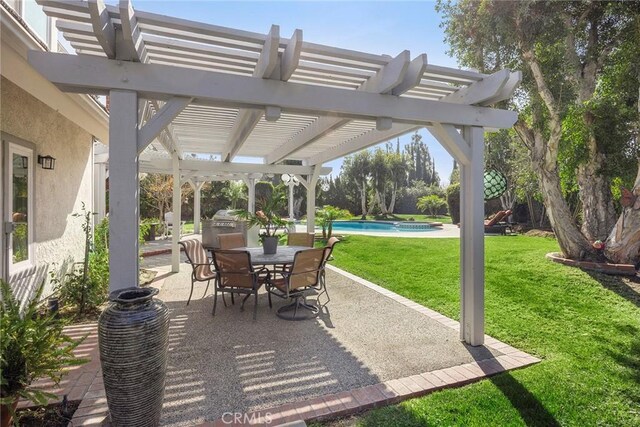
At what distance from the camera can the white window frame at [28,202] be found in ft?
12.8

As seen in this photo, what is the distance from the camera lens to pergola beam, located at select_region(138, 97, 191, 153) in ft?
10.1

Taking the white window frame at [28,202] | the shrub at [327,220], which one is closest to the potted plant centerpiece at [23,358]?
the white window frame at [28,202]

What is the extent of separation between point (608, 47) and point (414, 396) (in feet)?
30.3

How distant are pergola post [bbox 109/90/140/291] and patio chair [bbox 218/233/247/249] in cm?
374

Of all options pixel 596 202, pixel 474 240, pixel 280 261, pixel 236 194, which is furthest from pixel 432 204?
pixel 474 240

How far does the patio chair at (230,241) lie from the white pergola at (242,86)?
2985mm

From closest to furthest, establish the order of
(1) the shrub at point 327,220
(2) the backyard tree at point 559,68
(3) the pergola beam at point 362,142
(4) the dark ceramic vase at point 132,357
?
(4) the dark ceramic vase at point 132,357 < (3) the pergola beam at point 362,142 < (2) the backyard tree at point 559,68 < (1) the shrub at point 327,220

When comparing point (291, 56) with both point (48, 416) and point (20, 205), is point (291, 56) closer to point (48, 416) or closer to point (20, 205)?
point (48, 416)

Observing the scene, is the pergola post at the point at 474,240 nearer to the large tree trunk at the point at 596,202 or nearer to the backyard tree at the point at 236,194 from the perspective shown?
the large tree trunk at the point at 596,202

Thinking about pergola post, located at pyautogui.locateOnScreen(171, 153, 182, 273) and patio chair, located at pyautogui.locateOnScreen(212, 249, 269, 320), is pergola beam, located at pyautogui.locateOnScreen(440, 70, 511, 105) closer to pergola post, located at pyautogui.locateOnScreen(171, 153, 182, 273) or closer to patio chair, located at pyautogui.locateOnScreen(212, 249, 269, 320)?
patio chair, located at pyautogui.locateOnScreen(212, 249, 269, 320)

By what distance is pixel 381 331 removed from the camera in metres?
4.56

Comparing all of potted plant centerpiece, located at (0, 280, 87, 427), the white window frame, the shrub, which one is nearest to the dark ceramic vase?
potted plant centerpiece, located at (0, 280, 87, 427)

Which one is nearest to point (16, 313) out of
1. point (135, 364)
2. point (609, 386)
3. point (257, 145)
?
point (135, 364)

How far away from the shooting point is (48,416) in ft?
8.98
